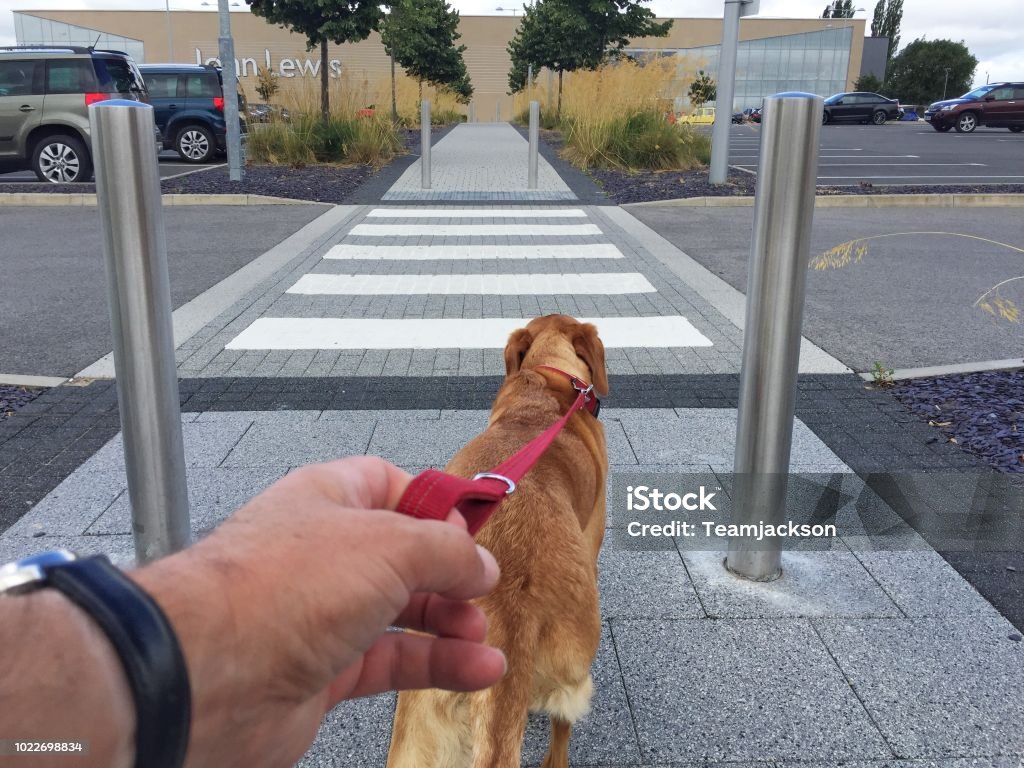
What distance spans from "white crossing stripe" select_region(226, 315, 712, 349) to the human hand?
5.14m

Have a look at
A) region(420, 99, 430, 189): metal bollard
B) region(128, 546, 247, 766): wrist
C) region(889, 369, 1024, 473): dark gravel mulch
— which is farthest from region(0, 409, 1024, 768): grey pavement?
region(420, 99, 430, 189): metal bollard

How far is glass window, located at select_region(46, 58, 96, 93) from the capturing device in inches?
621

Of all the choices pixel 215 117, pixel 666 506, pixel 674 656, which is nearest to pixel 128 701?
pixel 674 656

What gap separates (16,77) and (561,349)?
16.6 meters

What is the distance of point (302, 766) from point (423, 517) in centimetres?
158

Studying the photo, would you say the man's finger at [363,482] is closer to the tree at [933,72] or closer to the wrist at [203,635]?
the wrist at [203,635]

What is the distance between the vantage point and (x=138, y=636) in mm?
694

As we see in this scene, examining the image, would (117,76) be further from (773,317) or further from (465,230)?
(773,317)

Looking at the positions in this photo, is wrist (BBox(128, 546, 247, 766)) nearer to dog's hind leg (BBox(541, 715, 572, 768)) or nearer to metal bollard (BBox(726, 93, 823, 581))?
dog's hind leg (BBox(541, 715, 572, 768))

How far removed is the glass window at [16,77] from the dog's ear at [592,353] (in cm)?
1607

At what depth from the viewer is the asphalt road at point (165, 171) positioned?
57.0 feet

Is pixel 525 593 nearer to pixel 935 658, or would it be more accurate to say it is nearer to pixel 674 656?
pixel 674 656

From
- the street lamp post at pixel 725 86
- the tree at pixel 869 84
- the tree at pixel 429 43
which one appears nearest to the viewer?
the street lamp post at pixel 725 86

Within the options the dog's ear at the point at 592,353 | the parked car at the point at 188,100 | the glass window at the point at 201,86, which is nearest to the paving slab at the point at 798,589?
the dog's ear at the point at 592,353
